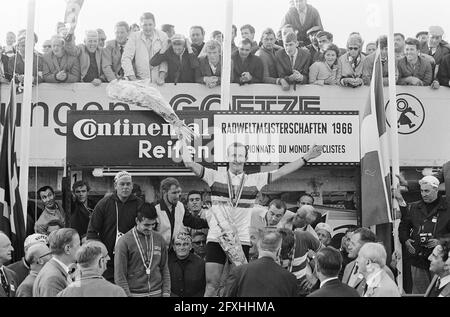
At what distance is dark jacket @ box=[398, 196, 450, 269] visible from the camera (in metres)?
9.51

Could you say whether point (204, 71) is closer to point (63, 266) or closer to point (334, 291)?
point (63, 266)

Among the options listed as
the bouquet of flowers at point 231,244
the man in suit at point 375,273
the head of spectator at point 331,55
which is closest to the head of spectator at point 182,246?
the bouquet of flowers at point 231,244

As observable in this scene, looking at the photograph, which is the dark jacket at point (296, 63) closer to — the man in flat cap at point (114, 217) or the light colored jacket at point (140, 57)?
the light colored jacket at point (140, 57)

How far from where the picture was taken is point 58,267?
7.00m

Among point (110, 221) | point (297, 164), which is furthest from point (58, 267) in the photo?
point (297, 164)

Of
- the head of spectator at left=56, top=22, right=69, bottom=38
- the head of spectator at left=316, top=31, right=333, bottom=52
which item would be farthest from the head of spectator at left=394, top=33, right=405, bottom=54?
the head of spectator at left=56, top=22, right=69, bottom=38

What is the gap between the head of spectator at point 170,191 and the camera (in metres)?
9.48

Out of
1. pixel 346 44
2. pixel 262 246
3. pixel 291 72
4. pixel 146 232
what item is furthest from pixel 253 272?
pixel 346 44

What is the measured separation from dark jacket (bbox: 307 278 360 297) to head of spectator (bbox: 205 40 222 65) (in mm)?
5403

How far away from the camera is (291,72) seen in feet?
36.1

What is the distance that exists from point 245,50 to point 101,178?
2524 millimetres

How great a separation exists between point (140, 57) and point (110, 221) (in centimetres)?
301
